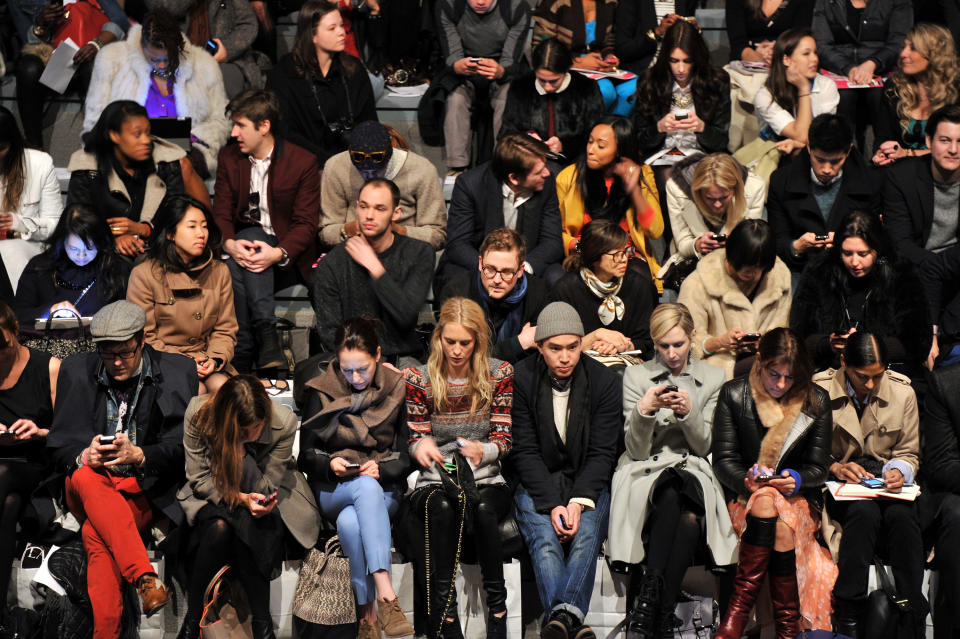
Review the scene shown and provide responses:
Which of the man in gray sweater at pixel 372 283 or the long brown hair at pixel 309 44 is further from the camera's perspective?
the long brown hair at pixel 309 44

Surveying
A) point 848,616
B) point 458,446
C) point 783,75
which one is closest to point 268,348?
point 458,446

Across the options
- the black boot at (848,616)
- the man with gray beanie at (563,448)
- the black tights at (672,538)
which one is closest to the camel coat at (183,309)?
the man with gray beanie at (563,448)

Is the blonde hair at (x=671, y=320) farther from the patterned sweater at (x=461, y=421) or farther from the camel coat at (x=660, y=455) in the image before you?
the patterned sweater at (x=461, y=421)

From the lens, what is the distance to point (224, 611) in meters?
5.72

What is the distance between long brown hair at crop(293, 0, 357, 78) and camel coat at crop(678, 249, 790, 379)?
249 cm

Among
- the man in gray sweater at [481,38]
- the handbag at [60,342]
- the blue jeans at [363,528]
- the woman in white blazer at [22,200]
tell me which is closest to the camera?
the blue jeans at [363,528]

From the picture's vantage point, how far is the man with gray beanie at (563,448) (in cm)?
586

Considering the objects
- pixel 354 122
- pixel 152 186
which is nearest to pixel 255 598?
pixel 152 186

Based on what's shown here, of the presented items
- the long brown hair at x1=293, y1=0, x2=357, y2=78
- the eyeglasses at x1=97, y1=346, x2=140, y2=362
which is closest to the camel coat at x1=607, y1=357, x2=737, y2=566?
the eyeglasses at x1=97, y1=346, x2=140, y2=362

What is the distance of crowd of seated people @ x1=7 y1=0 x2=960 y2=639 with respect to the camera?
5.78m

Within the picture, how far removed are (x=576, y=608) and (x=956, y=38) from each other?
16.3 ft

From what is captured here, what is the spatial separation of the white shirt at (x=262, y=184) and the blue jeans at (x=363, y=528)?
202 centimetres

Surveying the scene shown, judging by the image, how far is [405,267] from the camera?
6832 millimetres

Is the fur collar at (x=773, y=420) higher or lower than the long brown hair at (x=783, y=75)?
lower
